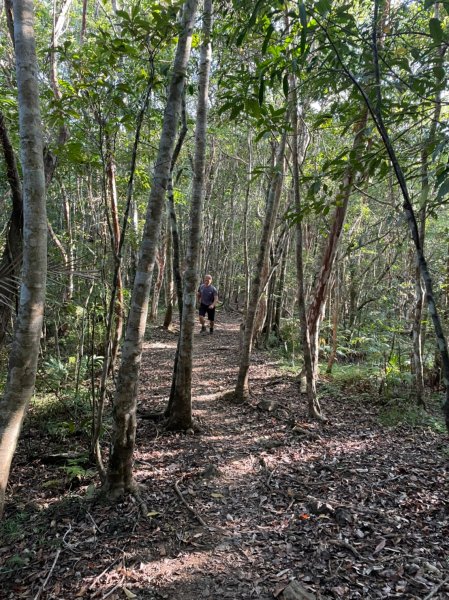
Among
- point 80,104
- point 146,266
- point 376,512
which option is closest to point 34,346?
point 146,266

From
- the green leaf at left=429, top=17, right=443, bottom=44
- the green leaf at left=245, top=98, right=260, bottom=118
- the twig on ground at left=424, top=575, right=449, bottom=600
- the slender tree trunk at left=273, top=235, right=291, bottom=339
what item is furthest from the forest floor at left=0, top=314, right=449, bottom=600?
the slender tree trunk at left=273, top=235, right=291, bottom=339

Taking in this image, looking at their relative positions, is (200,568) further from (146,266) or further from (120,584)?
(146,266)

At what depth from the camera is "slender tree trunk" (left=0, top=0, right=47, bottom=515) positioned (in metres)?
2.92

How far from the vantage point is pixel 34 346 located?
305 cm

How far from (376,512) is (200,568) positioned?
1.78 m

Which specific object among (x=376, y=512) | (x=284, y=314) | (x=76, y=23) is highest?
(x=76, y=23)

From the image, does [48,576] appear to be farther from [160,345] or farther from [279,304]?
[279,304]

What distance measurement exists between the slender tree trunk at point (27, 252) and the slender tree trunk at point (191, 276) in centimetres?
270

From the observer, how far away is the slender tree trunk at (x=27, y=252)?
292 centimetres

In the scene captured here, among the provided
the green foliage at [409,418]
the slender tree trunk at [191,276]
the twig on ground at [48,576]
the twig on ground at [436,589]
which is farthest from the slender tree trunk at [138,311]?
the green foliage at [409,418]

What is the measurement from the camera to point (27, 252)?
3.03m

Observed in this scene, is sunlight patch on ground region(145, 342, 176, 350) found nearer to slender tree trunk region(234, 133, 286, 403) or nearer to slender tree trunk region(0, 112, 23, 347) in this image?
slender tree trunk region(234, 133, 286, 403)

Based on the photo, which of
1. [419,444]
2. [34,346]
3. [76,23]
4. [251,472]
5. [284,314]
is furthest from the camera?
[284,314]

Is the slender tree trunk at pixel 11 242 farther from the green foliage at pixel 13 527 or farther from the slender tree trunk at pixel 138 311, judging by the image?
the green foliage at pixel 13 527
